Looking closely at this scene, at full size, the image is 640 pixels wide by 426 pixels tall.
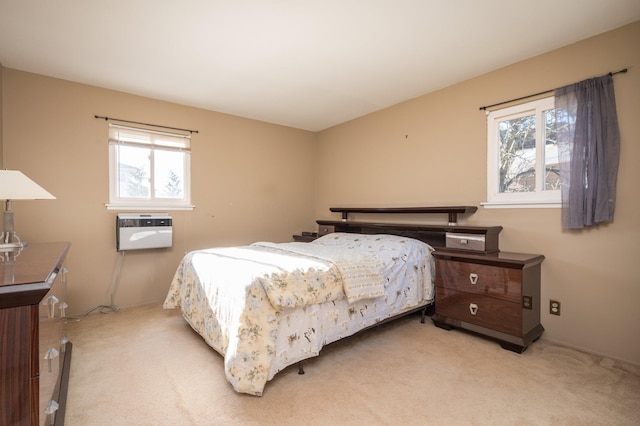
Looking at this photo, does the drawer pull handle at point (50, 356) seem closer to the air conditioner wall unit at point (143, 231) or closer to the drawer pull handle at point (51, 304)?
the drawer pull handle at point (51, 304)

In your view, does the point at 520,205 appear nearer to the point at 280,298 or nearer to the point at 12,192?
the point at 280,298

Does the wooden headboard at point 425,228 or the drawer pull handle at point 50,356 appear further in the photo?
the wooden headboard at point 425,228

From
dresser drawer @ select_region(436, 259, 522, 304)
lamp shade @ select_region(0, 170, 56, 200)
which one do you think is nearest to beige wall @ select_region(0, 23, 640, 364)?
dresser drawer @ select_region(436, 259, 522, 304)

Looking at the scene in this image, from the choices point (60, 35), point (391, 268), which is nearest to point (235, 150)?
point (60, 35)

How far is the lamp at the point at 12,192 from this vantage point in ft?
6.11

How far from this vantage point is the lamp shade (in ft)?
6.08

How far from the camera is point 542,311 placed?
8.63ft

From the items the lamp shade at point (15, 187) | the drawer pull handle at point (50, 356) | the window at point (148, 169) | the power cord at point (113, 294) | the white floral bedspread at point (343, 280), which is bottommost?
the power cord at point (113, 294)

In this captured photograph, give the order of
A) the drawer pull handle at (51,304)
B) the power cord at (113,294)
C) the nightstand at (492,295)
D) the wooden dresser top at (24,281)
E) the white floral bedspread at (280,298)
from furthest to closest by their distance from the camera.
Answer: the power cord at (113,294) → the nightstand at (492,295) → the white floral bedspread at (280,298) → the drawer pull handle at (51,304) → the wooden dresser top at (24,281)

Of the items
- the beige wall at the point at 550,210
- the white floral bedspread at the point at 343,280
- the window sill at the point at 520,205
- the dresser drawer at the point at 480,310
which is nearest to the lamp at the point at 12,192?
the white floral bedspread at the point at 343,280

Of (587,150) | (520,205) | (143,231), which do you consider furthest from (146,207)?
(587,150)

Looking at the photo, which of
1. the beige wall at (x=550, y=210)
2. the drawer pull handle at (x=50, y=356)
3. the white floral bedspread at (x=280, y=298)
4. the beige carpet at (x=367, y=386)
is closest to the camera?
the drawer pull handle at (x=50, y=356)

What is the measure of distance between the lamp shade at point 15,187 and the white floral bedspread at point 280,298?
1.19m

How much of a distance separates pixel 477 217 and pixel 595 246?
918 millimetres
